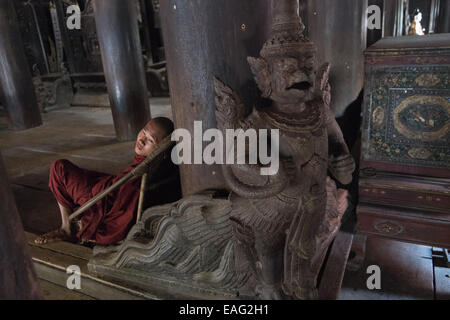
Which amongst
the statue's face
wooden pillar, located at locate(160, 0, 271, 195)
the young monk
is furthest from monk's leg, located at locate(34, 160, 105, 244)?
the statue's face

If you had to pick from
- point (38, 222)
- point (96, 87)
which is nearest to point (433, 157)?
point (38, 222)

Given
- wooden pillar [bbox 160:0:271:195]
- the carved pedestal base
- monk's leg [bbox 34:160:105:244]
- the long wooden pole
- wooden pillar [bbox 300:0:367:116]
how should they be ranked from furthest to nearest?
1. wooden pillar [bbox 300:0:367:116]
2. monk's leg [bbox 34:160:105:244]
3. the long wooden pole
4. the carved pedestal base
5. wooden pillar [bbox 160:0:271:195]

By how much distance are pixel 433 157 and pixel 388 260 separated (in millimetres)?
1058

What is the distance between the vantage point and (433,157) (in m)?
2.36

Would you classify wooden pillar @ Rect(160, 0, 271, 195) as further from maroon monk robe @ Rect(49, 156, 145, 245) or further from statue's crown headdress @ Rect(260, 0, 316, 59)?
maroon monk robe @ Rect(49, 156, 145, 245)

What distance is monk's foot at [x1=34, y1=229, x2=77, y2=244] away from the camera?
9.07ft

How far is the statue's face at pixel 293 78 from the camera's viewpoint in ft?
4.87

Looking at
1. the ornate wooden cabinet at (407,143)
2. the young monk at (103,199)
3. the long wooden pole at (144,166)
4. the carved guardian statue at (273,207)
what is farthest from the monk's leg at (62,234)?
the ornate wooden cabinet at (407,143)

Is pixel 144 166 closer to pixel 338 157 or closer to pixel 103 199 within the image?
pixel 103 199

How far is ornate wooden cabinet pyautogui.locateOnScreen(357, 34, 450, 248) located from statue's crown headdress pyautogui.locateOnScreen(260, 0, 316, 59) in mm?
1034

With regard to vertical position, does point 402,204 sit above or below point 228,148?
below

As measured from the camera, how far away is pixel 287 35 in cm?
150

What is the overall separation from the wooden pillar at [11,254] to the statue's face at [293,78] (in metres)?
1.07
